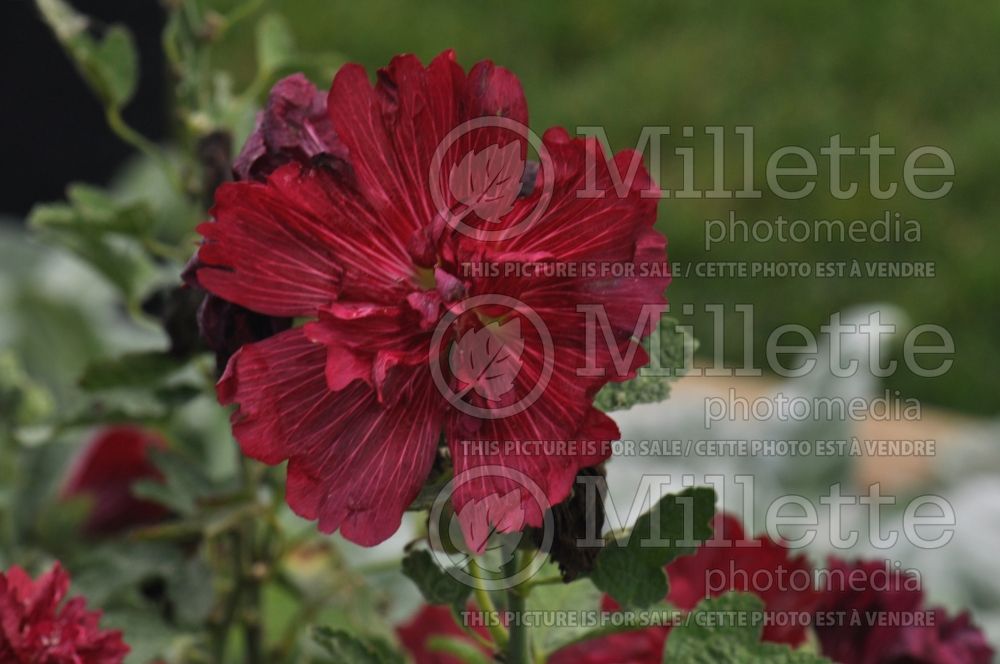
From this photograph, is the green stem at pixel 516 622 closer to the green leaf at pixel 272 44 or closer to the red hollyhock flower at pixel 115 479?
the green leaf at pixel 272 44

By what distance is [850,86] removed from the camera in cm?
210

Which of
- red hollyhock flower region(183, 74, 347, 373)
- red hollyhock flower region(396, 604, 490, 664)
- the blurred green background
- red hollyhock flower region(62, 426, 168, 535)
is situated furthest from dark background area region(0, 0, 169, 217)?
red hollyhock flower region(183, 74, 347, 373)

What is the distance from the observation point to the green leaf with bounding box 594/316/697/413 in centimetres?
44

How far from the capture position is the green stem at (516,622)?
45 centimetres

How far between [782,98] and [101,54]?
1.58m

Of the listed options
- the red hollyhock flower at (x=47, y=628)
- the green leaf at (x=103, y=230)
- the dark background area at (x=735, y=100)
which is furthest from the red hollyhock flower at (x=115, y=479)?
the dark background area at (x=735, y=100)

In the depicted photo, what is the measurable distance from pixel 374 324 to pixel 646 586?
13 cm

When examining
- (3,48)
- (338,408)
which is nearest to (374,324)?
(338,408)

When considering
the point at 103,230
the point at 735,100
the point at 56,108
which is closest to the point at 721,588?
the point at 103,230

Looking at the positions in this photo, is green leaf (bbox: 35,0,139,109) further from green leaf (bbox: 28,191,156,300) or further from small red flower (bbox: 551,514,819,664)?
small red flower (bbox: 551,514,819,664)

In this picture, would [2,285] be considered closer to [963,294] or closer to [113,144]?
[113,144]

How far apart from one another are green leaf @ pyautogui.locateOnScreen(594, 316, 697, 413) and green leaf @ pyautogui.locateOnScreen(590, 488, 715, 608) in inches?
1.4

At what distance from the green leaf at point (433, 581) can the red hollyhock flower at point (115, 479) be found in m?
0.42

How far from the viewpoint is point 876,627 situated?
553 mm
